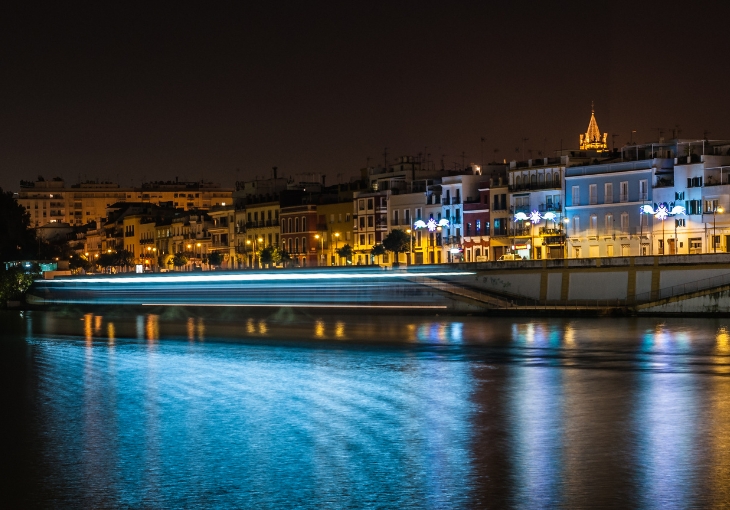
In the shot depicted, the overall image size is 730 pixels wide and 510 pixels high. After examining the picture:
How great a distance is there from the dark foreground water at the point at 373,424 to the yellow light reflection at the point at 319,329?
5.86m

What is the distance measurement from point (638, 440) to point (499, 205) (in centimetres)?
6249

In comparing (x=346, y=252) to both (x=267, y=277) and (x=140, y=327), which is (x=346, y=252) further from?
(x=140, y=327)

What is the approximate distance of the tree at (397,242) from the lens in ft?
291

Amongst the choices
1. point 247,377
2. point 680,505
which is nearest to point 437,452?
point 680,505

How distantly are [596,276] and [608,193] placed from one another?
12.0 meters

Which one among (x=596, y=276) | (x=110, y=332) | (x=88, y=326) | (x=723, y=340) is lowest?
(x=88, y=326)

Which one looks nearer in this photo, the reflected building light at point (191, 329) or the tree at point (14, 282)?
the reflected building light at point (191, 329)

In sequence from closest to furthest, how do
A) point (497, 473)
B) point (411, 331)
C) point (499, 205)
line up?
1. point (497, 473)
2. point (411, 331)
3. point (499, 205)

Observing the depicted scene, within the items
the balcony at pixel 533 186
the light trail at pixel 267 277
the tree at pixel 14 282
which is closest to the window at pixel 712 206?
the balcony at pixel 533 186

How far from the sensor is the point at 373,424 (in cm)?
2448

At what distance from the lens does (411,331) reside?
53812 mm

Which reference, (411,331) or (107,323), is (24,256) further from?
(411,331)

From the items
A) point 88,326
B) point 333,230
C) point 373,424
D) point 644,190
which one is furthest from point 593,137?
point 373,424

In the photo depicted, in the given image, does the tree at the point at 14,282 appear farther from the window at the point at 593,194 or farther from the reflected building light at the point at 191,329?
the window at the point at 593,194
